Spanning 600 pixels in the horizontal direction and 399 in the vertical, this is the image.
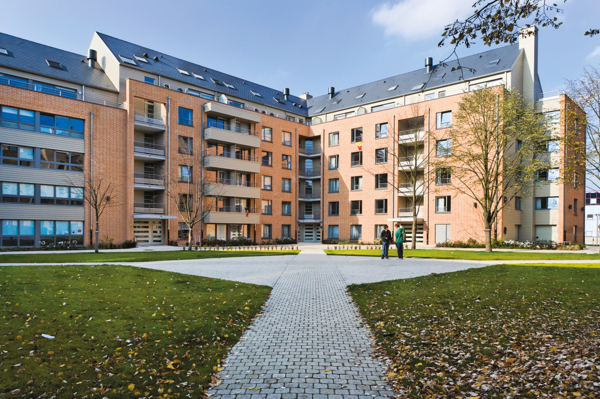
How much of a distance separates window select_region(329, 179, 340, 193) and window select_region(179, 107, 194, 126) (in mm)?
17051

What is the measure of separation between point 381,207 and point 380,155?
5.51 m

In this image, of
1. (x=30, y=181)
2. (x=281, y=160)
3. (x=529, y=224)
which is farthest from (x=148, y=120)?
(x=529, y=224)

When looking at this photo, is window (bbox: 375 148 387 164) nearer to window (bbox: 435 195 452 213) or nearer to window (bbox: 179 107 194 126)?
window (bbox: 435 195 452 213)

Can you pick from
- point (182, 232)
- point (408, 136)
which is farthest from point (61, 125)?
point (408, 136)

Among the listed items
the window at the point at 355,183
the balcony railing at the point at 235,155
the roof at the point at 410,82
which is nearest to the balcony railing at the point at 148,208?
the balcony railing at the point at 235,155

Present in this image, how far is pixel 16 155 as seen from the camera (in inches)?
1032

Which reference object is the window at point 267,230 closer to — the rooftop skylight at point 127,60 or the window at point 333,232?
the window at point 333,232

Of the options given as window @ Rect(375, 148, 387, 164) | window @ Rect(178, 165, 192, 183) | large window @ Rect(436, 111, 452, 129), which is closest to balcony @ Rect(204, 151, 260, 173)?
window @ Rect(178, 165, 192, 183)

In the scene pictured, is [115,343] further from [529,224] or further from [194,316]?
[529,224]

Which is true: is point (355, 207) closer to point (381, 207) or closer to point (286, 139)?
point (381, 207)

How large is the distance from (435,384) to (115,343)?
4.41 meters

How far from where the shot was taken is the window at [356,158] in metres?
41.1

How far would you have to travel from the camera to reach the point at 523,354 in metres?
5.06

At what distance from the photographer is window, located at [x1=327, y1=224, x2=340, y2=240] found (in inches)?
1668
